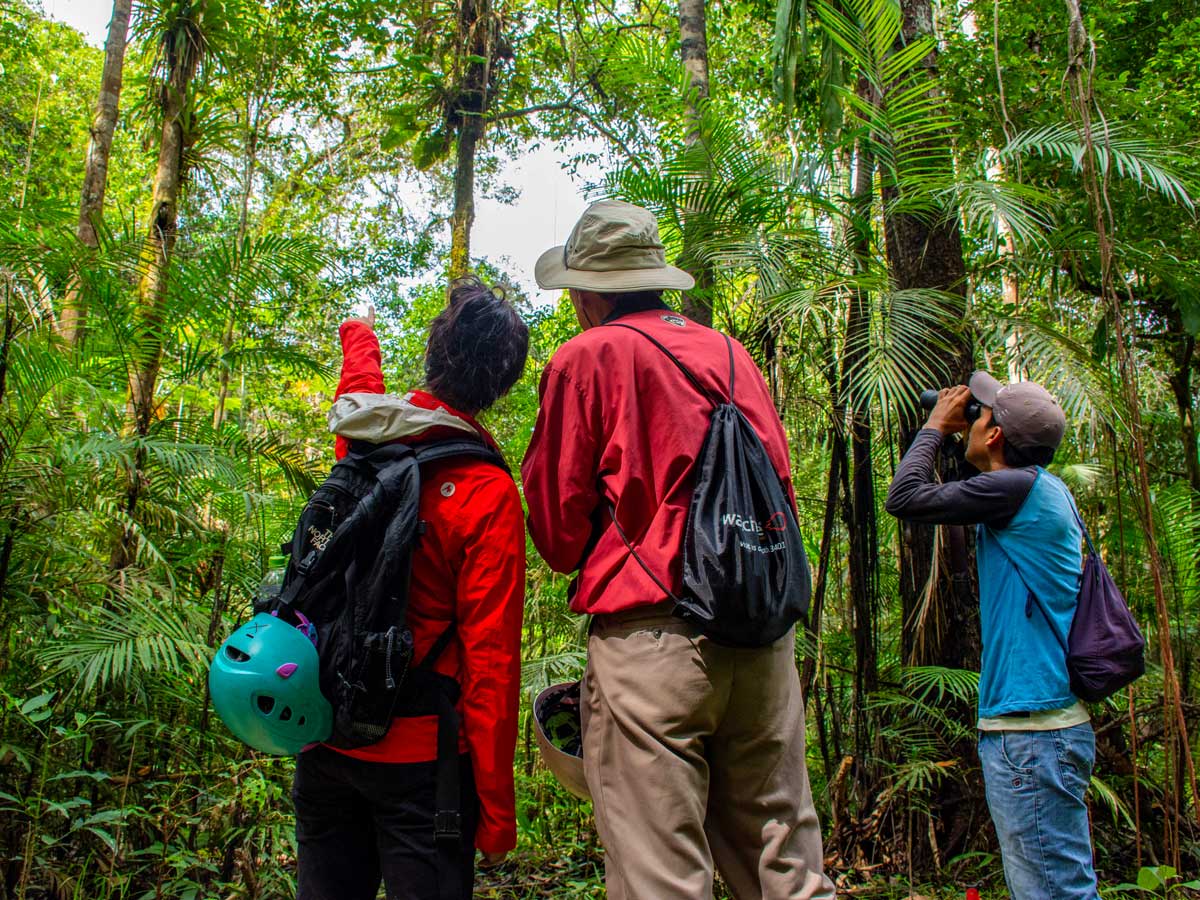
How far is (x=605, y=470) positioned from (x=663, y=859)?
76cm

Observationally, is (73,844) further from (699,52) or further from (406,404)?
(699,52)

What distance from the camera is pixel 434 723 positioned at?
72.5 inches

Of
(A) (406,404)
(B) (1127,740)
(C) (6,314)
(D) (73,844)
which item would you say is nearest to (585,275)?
(A) (406,404)

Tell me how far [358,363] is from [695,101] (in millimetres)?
2444

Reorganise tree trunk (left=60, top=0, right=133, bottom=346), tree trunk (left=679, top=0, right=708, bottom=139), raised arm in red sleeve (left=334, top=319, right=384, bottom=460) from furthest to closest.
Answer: tree trunk (left=60, top=0, right=133, bottom=346), tree trunk (left=679, top=0, right=708, bottom=139), raised arm in red sleeve (left=334, top=319, right=384, bottom=460)

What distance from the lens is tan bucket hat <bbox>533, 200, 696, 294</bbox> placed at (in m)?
2.07

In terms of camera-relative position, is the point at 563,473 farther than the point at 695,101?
No

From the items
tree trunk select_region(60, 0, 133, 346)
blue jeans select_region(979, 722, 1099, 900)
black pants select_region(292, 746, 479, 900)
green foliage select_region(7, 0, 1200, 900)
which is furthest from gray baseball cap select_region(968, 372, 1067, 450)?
tree trunk select_region(60, 0, 133, 346)

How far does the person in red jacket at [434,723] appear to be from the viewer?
181 cm

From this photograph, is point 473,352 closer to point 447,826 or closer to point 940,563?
point 447,826

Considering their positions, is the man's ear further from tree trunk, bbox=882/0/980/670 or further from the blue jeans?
tree trunk, bbox=882/0/980/670

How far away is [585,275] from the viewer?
6.89ft

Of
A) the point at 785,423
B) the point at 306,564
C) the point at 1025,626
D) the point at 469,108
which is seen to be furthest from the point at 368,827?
the point at 469,108

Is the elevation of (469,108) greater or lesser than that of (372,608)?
greater
